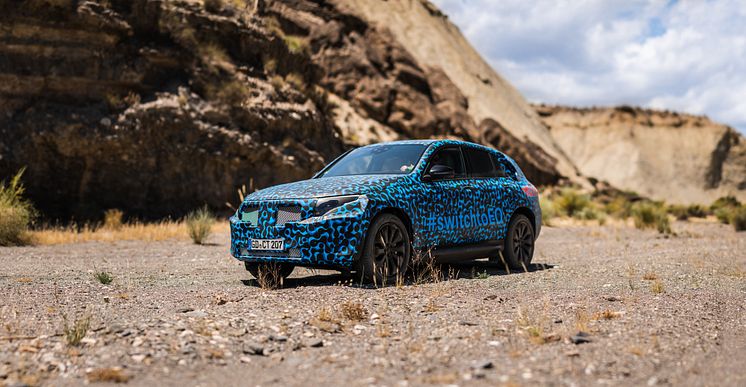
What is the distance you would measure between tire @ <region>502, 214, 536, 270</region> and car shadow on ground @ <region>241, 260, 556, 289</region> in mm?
129

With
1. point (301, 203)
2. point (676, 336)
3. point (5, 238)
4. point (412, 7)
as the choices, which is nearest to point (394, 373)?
point (676, 336)

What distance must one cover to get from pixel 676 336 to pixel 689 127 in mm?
85161

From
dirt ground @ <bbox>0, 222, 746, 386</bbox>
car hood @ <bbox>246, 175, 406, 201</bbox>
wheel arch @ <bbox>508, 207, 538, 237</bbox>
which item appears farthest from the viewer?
wheel arch @ <bbox>508, 207, 538, 237</bbox>

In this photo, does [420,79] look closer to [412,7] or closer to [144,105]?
[412,7]

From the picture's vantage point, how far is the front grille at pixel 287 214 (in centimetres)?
766

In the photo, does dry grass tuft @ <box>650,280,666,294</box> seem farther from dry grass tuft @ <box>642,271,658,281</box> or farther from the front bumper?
the front bumper

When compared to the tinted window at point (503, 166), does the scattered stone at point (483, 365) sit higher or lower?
lower

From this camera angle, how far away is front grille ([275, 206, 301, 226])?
25.1 feet

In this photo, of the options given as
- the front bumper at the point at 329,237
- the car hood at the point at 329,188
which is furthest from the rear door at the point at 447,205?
the front bumper at the point at 329,237

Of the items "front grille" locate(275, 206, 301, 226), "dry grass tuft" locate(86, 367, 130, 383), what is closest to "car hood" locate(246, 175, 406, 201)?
"front grille" locate(275, 206, 301, 226)

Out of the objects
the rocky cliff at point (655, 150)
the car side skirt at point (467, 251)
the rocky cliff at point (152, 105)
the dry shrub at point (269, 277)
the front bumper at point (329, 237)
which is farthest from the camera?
the rocky cliff at point (655, 150)

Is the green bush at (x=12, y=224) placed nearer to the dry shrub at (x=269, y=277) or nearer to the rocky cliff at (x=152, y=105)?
the rocky cliff at (x=152, y=105)

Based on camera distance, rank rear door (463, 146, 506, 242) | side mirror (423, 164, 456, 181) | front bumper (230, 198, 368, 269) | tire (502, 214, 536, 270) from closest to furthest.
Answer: front bumper (230, 198, 368, 269) → side mirror (423, 164, 456, 181) → rear door (463, 146, 506, 242) → tire (502, 214, 536, 270)

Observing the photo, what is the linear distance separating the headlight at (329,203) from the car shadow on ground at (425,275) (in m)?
0.82
